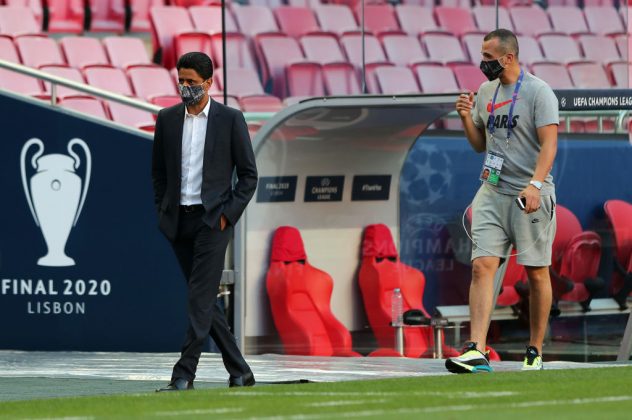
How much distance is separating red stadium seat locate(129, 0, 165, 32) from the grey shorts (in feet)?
38.9

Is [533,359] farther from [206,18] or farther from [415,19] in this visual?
[206,18]

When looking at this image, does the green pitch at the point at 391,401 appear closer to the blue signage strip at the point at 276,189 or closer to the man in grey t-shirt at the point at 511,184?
the man in grey t-shirt at the point at 511,184

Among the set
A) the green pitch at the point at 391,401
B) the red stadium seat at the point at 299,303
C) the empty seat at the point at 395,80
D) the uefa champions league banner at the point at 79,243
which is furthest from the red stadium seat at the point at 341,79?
the green pitch at the point at 391,401

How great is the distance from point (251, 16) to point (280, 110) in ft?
2.59

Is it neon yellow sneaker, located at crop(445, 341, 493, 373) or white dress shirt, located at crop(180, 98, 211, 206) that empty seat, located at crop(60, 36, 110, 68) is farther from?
neon yellow sneaker, located at crop(445, 341, 493, 373)

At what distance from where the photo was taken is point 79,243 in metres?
12.0

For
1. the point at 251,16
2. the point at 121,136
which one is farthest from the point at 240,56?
the point at 121,136

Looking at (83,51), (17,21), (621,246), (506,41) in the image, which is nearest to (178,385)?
(506,41)

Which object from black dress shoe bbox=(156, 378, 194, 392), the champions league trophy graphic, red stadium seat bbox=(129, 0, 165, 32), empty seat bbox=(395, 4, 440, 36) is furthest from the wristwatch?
red stadium seat bbox=(129, 0, 165, 32)

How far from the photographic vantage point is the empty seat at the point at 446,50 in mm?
11570

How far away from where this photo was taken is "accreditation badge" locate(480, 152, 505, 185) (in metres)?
8.88

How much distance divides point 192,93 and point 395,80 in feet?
12.0

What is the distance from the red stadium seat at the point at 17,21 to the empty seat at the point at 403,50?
7.50 m

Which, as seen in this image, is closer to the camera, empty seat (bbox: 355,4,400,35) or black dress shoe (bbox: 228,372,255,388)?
black dress shoe (bbox: 228,372,255,388)
